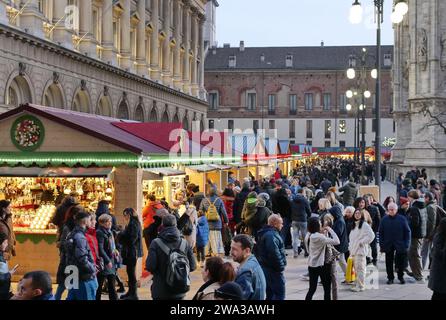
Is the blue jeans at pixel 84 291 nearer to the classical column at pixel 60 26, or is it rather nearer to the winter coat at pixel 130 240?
the winter coat at pixel 130 240

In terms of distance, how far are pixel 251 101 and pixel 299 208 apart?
274ft

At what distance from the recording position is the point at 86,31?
34.9 metres

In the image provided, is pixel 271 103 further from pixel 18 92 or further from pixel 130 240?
pixel 130 240

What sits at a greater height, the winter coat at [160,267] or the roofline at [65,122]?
the roofline at [65,122]

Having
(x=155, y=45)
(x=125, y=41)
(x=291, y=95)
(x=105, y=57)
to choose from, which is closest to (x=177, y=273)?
(x=105, y=57)

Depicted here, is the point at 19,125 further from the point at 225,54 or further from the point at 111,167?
the point at 225,54

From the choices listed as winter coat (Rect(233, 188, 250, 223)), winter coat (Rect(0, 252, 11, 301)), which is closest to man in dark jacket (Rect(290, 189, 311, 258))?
winter coat (Rect(233, 188, 250, 223))

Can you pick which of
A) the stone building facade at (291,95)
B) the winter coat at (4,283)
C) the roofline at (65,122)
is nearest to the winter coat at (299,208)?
the roofline at (65,122)

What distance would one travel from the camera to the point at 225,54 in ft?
334

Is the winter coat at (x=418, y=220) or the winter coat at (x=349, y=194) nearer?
the winter coat at (x=418, y=220)

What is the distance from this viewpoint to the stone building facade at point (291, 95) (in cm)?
9881

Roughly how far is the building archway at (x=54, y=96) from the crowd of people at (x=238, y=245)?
44.8ft

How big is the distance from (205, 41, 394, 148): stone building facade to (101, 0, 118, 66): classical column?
60261 millimetres
